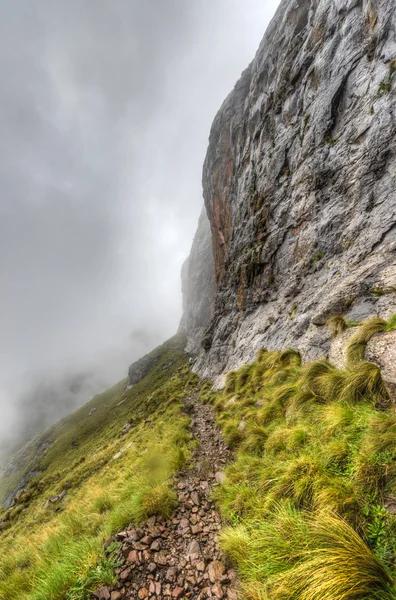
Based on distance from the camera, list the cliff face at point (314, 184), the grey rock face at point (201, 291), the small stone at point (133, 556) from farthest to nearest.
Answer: the grey rock face at point (201, 291)
the cliff face at point (314, 184)
the small stone at point (133, 556)

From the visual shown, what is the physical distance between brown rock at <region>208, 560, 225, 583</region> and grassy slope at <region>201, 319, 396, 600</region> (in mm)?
252

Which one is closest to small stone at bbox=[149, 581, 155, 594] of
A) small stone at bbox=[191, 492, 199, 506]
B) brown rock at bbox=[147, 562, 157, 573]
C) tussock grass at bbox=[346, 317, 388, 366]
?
brown rock at bbox=[147, 562, 157, 573]

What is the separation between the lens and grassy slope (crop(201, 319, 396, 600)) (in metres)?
2.69

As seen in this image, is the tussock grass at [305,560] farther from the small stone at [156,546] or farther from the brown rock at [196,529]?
the small stone at [156,546]

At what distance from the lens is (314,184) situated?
58.7 ft

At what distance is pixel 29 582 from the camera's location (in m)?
4.56

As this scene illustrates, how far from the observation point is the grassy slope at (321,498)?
269 cm

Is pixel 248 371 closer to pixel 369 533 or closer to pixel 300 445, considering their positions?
pixel 300 445

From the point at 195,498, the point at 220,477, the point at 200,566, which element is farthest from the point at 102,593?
the point at 220,477

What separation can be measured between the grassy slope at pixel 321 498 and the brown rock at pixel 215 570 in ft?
0.83

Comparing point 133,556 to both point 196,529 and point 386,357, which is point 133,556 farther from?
point 386,357

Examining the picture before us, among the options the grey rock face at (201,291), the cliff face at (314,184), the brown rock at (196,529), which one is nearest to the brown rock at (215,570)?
the brown rock at (196,529)

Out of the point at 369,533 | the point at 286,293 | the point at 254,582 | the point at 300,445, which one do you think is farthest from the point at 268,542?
the point at 286,293

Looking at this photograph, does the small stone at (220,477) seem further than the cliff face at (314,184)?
No
